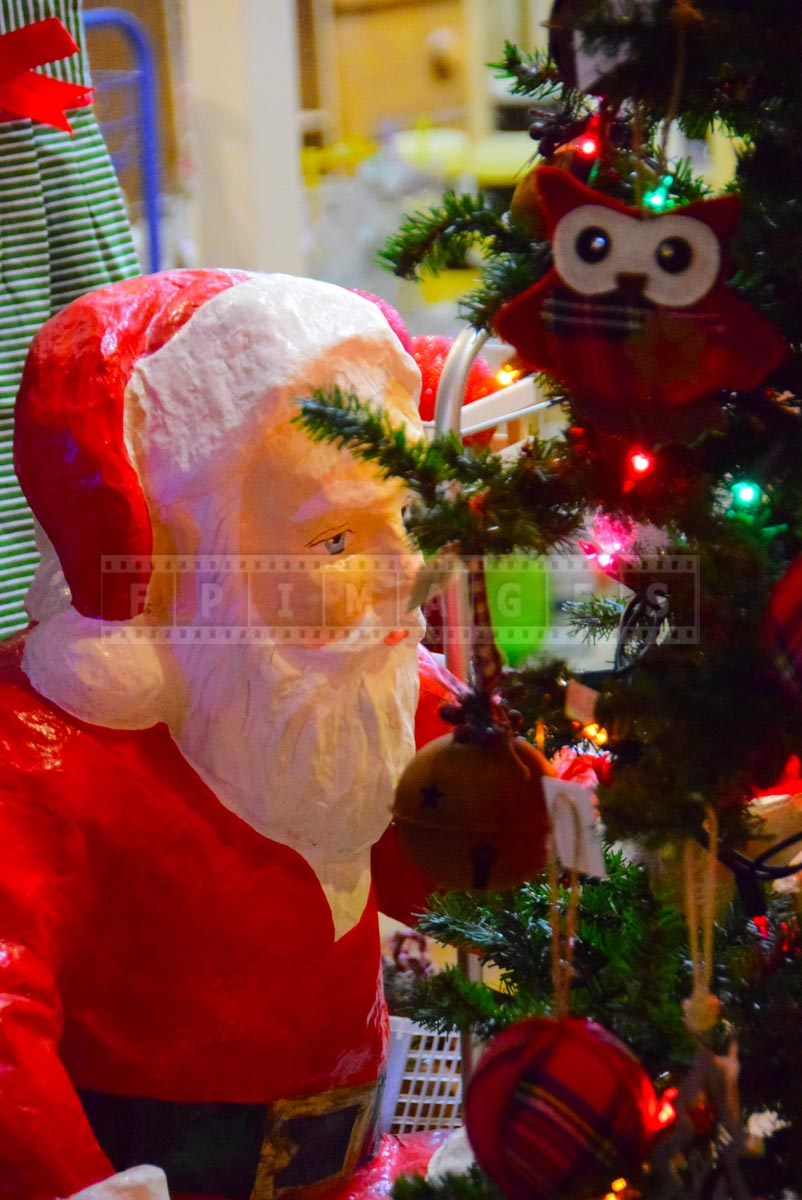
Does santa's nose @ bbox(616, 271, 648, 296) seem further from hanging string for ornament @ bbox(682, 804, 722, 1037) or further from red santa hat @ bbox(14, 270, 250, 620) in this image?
red santa hat @ bbox(14, 270, 250, 620)

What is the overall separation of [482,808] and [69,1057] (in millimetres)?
382

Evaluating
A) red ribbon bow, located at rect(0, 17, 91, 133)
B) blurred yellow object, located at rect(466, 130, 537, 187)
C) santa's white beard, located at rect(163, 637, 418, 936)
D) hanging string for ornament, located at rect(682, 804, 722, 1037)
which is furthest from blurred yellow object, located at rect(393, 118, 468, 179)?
hanging string for ornament, located at rect(682, 804, 722, 1037)

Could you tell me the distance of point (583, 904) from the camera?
2.91 feet

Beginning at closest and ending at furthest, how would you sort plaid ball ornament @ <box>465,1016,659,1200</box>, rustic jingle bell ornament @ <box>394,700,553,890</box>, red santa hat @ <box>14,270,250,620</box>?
plaid ball ornament @ <box>465,1016,659,1200</box> < rustic jingle bell ornament @ <box>394,700,553,890</box> < red santa hat @ <box>14,270,250,620</box>

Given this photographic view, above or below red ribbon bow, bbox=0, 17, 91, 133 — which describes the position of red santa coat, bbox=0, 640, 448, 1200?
below

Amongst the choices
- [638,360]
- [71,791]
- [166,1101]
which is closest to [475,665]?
[638,360]

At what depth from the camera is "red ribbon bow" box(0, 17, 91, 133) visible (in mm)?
1192

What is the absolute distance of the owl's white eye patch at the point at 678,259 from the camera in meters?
0.63

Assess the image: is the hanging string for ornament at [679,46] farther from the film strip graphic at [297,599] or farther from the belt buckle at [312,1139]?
the belt buckle at [312,1139]

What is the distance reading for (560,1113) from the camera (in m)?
0.62

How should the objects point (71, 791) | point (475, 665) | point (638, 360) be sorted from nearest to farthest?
point (638, 360) → point (475, 665) → point (71, 791)

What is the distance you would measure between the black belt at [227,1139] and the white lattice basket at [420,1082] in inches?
7.1

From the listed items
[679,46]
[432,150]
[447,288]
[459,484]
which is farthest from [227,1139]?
[432,150]

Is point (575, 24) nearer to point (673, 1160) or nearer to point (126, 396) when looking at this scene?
point (126, 396)
